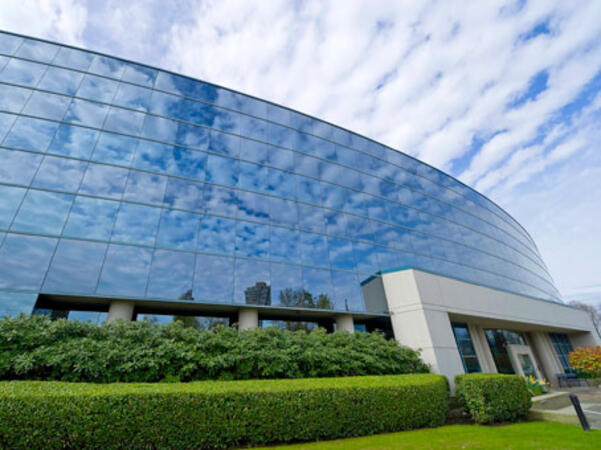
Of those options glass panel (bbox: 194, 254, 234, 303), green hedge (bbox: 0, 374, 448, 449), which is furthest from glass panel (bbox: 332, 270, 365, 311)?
green hedge (bbox: 0, 374, 448, 449)

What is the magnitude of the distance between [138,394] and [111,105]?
13170mm

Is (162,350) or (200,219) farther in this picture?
(200,219)

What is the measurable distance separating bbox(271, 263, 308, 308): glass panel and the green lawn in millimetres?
6475

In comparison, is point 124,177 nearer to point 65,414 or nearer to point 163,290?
point 163,290

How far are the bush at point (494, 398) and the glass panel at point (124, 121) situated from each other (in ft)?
56.8

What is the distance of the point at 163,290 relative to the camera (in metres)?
11.2

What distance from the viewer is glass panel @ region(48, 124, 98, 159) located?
12.0m

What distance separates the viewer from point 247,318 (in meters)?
12.6

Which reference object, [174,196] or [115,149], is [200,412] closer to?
[174,196]

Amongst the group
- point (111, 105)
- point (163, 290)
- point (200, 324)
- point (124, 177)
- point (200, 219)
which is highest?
point (111, 105)

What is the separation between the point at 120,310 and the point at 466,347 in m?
18.5

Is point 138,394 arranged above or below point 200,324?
below

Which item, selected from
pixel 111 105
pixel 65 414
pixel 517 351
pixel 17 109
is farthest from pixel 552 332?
pixel 17 109

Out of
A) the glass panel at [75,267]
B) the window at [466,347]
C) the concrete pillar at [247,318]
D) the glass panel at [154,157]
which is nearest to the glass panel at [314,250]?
the concrete pillar at [247,318]
